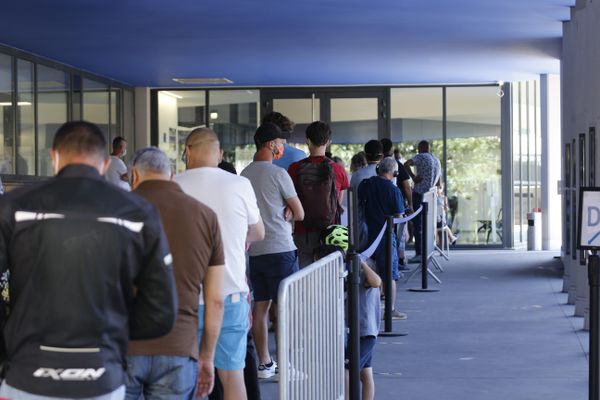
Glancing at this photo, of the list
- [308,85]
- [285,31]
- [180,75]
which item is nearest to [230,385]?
[285,31]

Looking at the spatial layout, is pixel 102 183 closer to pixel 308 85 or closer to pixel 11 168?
pixel 11 168

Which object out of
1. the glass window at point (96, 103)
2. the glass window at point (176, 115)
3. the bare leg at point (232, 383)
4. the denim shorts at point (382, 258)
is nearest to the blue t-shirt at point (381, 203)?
the denim shorts at point (382, 258)

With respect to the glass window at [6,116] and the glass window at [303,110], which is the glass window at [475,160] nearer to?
the glass window at [303,110]

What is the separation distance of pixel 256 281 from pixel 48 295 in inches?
183

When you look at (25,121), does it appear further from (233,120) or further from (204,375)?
(204,375)

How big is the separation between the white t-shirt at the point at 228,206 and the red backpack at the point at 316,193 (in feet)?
9.64

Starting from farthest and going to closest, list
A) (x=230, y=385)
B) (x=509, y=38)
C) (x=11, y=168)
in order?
(x=11, y=168), (x=509, y=38), (x=230, y=385)

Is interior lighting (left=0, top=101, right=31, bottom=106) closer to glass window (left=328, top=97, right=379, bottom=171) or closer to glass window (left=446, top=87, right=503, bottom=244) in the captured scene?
glass window (left=328, top=97, right=379, bottom=171)

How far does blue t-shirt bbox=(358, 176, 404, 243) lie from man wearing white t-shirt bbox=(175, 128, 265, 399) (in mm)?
4673

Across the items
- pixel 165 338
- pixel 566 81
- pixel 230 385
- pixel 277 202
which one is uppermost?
pixel 566 81

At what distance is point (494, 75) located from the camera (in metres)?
22.3

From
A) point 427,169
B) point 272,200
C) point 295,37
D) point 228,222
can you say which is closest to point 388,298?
point 272,200

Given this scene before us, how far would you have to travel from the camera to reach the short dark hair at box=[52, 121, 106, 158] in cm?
380

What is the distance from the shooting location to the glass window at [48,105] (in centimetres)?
1973
